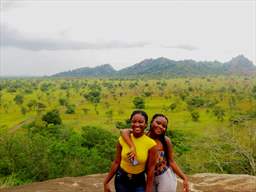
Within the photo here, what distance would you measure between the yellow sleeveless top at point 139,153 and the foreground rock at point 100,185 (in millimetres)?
4875

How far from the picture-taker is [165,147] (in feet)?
14.0

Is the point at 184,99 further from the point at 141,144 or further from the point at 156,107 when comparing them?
the point at 141,144

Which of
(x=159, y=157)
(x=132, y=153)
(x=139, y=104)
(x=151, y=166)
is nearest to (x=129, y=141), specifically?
(x=132, y=153)

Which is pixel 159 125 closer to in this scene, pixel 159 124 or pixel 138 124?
pixel 159 124

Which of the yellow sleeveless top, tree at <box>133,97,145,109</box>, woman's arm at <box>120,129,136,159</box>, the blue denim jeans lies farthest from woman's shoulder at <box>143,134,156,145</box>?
tree at <box>133,97,145,109</box>

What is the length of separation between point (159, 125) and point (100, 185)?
17.8ft

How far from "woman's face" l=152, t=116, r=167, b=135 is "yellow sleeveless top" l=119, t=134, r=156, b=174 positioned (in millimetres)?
195

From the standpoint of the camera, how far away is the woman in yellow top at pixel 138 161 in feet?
12.9

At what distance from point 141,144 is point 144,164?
0.20 metres

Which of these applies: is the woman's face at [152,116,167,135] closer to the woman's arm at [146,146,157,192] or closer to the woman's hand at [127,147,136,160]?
the woman's arm at [146,146,157,192]

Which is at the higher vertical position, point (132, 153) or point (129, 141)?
point (129, 141)

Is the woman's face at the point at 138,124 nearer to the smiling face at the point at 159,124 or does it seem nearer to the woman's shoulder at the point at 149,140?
the woman's shoulder at the point at 149,140

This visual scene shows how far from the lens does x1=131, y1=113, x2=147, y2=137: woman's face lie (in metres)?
3.96

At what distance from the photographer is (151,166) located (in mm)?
3953
